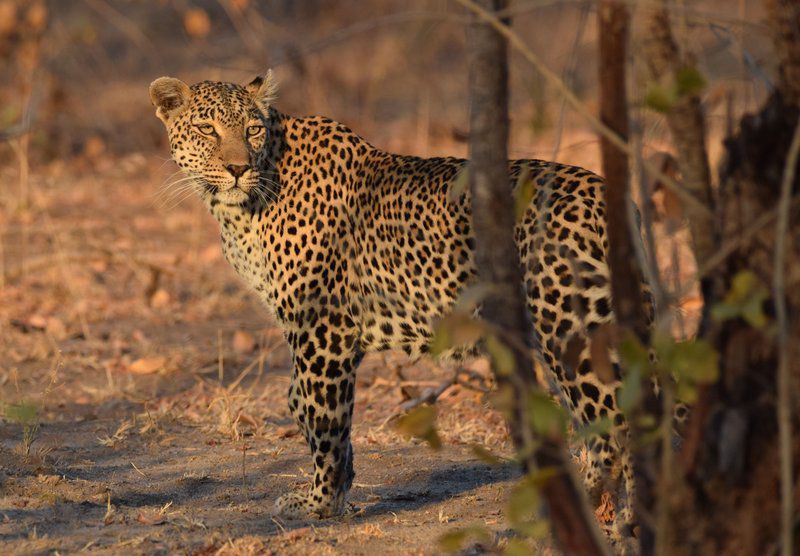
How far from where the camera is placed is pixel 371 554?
4922 millimetres

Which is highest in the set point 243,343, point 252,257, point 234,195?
point 234,195

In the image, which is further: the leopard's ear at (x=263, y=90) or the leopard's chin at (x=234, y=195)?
the leopard's ear at (x=263, y=90)

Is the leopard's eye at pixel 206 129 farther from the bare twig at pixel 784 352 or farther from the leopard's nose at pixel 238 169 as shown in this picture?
the bare twig at pixel 784 352

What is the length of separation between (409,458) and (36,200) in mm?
7115

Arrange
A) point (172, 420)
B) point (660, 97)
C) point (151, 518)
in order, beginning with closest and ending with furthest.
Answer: point (660, 97) → point (151, 518) → point (172, 420)

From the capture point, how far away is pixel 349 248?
19.6ft

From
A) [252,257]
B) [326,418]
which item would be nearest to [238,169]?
[252,257]

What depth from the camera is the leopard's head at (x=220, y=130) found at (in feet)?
19.6

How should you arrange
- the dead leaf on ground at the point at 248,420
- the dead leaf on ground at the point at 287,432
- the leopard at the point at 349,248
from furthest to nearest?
the dead leaf on ground at the point at 248,420 < the dead leaf on ground at the point at 287,432 < the leopard at the point at 349,248

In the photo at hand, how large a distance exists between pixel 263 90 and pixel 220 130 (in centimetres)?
41

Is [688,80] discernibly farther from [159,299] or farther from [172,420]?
[159,299]

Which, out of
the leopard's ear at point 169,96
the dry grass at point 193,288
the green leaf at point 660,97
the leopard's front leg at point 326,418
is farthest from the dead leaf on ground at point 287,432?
the green leaf at point 660,97

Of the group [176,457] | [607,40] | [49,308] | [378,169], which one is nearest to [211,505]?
[176,457]

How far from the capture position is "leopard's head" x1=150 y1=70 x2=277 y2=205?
5984 millimetres
